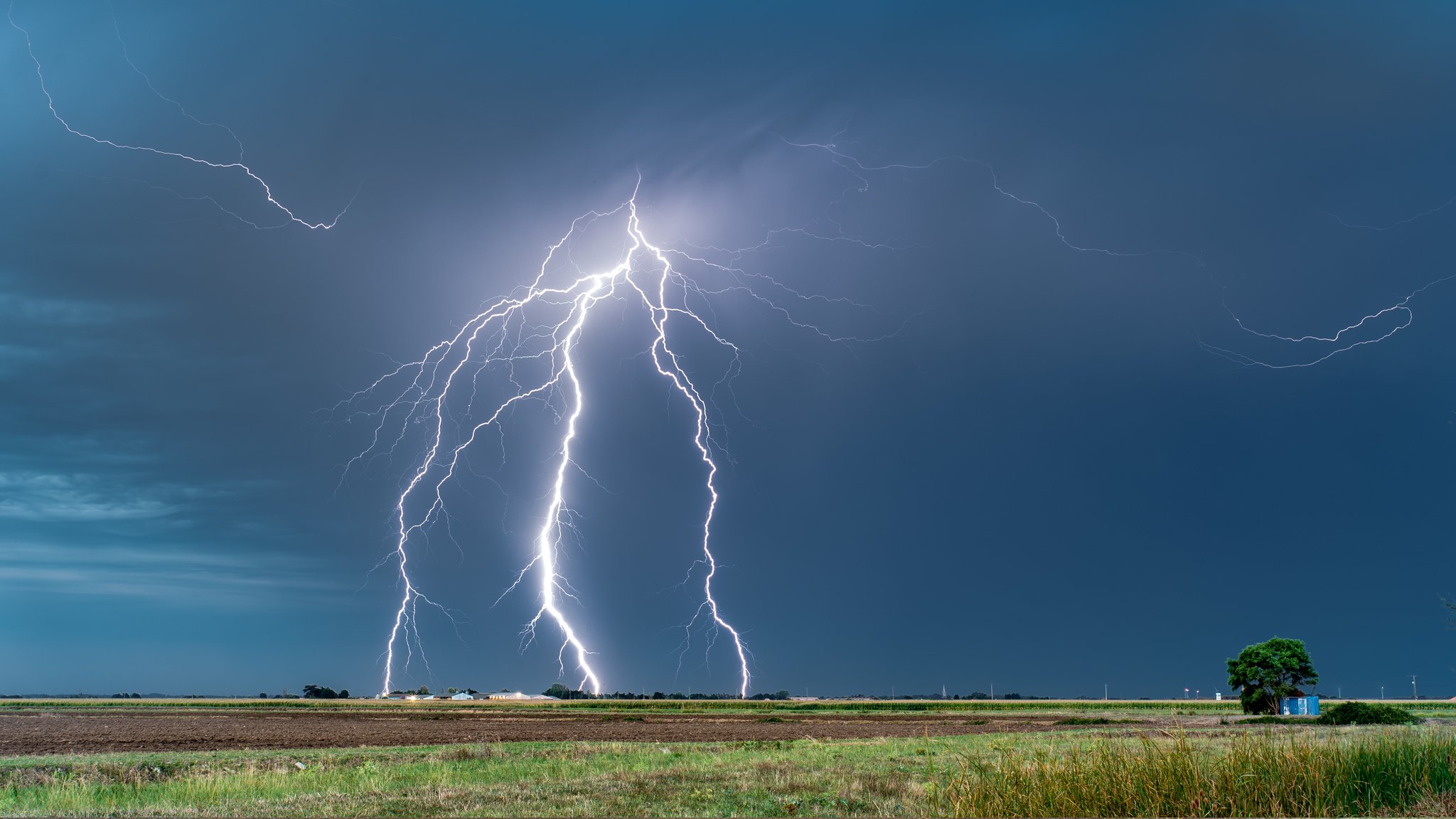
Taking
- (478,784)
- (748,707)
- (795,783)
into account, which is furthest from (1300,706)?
(478,784)

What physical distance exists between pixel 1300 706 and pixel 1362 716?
1585cm

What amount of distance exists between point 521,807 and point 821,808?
12.1 feet

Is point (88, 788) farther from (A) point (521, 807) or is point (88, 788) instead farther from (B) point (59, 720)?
(B) point (59, 720)

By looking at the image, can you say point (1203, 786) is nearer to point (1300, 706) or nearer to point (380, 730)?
point (380, 730)

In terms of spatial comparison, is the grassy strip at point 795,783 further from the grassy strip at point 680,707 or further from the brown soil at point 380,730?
the grassy strip at point 680,707

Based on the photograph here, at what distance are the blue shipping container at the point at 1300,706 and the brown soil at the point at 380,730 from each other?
12.6 m

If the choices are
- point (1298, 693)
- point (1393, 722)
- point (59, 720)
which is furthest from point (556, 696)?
point (1393, 722)

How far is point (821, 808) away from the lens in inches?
444

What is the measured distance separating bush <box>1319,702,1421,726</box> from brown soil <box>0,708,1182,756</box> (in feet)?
24.0

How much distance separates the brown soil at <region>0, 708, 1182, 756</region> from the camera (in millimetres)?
27703

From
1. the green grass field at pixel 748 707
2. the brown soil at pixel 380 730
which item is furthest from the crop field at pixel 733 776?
the green grass field at pixel 748 707

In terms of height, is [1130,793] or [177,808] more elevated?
[1130,793]

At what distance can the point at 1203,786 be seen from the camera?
352 inches

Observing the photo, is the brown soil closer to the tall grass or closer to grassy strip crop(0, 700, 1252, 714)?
the tall grass
